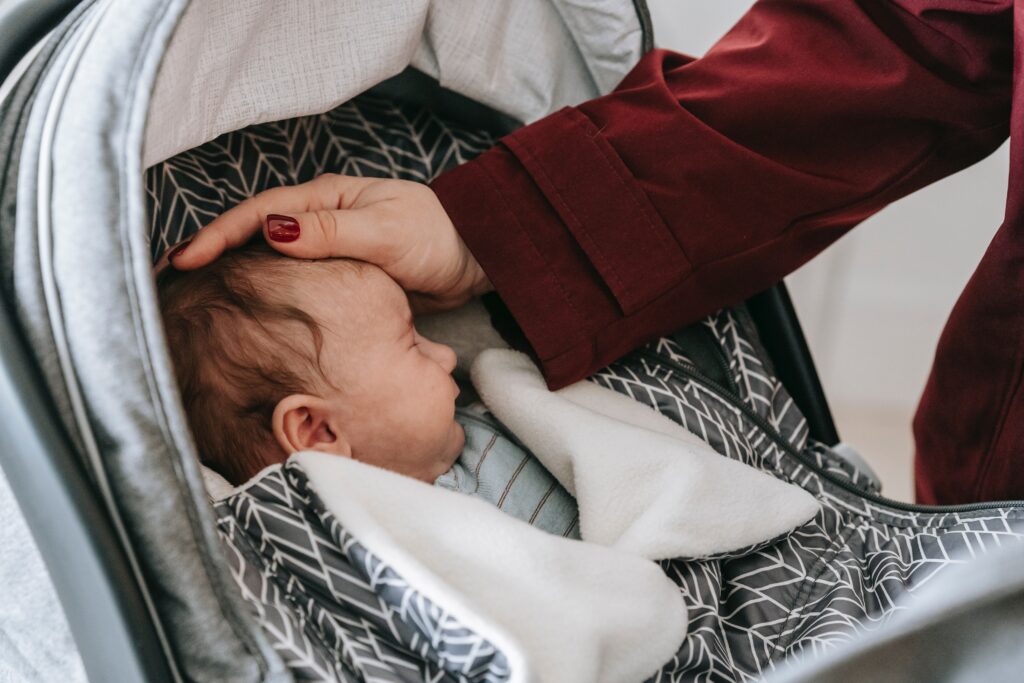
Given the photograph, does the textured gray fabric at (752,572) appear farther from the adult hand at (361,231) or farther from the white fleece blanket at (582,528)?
the adult hand at (361,231)

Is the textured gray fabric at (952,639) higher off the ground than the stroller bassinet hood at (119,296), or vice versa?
the stroller bassinet hood at (119,296)

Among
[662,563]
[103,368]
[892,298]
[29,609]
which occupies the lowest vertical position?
[892,298]

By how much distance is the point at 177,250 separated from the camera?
2.23 ft

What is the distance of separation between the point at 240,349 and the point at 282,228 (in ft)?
0.31

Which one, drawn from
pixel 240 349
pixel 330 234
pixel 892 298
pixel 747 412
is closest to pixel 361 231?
pixel 330 234

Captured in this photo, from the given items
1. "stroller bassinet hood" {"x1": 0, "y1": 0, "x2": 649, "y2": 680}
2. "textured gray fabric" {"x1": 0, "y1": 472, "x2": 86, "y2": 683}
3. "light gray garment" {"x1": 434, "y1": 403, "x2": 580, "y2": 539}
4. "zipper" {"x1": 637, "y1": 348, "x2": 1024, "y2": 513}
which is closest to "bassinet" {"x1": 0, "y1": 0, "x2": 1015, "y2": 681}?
"stroller bassinet hood" {"x1": 0, "y1": 0, "x2": 649, "y2": 680}

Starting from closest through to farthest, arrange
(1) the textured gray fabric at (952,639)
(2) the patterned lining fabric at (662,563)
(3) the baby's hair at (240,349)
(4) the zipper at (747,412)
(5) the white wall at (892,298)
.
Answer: (1) the textured gray fabric at (952,639) < (2) the patterned lining fabric at (662,563) < (3) the baby's hair at (240,349) < (4) the zipper at (747,412) < (5) the white wall at (892,298)

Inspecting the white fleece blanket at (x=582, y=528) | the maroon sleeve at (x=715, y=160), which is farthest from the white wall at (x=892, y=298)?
the white fleece blanket at (x=582, y=528)

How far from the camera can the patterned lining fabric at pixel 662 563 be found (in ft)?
1.81

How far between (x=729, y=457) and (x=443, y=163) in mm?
373

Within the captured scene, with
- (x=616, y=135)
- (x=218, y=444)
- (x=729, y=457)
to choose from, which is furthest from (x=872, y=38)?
(x=218, y=444)

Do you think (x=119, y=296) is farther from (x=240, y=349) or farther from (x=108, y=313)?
(x=240, y=349)

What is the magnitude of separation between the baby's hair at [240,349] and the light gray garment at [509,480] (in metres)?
0.15

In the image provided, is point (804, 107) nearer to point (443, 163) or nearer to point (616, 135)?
point (616, 135)
